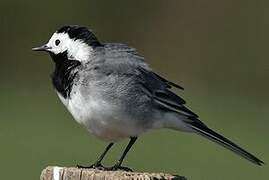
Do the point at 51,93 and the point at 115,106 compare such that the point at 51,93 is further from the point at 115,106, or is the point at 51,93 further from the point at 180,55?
the point at 115,106

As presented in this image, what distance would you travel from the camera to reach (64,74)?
721 centimetres

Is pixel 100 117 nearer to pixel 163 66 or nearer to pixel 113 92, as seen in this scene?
pixel 113 92

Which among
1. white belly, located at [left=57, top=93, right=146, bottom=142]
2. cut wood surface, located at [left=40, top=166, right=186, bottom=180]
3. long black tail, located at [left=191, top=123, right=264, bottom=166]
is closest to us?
cut wood surface, located at [left=40, top=166, right=186, bottom=180]

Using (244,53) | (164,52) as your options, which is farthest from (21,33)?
(244,53)

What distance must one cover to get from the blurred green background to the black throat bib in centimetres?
604

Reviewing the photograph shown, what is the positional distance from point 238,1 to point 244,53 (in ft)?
5.27

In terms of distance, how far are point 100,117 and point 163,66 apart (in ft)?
37.3

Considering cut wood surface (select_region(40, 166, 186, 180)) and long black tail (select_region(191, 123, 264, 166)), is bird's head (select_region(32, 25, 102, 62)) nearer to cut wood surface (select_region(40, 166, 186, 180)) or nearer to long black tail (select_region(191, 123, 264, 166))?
long black tail (select_region(191, 123, 264, 166))

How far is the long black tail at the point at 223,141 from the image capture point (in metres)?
7.12

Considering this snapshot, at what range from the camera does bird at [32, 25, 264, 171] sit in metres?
7.03

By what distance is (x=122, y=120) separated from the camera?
23.1 ft

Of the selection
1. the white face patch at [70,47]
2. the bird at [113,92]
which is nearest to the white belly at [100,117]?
the bird at [113,92]

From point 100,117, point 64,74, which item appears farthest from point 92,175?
point 64,74

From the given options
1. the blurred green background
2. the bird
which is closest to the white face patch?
the bird
